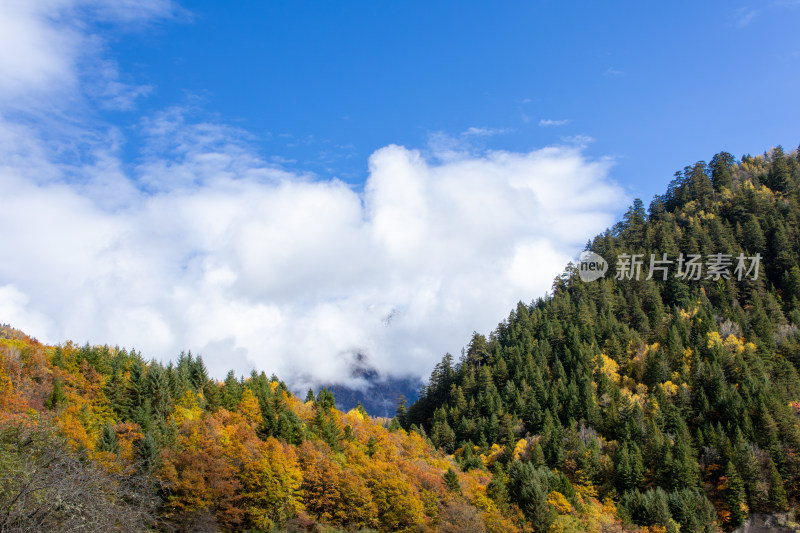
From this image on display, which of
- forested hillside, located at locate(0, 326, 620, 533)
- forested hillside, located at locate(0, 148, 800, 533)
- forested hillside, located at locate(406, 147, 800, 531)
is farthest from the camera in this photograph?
forested hillside, located at locate(406, 147, 800, 531)

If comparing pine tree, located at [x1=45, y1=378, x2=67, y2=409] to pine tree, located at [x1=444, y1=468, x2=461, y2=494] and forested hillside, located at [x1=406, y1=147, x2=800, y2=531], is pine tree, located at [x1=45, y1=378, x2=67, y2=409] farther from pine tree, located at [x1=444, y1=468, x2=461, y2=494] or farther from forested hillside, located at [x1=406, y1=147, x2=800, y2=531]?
forested hillside, located at [x1=406, y1=147, x2=800, y2=531]

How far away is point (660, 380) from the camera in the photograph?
12200 cm

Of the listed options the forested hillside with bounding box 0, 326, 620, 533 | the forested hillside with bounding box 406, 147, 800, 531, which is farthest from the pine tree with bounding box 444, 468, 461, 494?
the forested hillside with bounding box 406, 147, 800, 531

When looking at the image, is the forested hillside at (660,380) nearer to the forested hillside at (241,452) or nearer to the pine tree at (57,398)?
the forested hillside at (241,452)

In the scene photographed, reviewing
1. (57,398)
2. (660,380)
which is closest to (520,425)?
(660,380)

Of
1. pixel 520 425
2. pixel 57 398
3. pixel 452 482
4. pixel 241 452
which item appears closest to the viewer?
pixel 241 452

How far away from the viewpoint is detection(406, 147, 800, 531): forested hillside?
94812mm

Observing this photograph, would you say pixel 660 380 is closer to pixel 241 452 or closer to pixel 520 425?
pixel 520 425

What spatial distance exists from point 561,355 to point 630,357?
55.6 feet

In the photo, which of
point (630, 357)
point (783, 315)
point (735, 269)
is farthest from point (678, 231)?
point (630, 357)

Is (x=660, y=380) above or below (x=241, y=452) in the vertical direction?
above

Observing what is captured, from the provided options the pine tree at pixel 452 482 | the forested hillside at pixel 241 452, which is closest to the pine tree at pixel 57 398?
the forested hillside at pixel 241 452

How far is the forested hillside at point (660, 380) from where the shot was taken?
94.8m

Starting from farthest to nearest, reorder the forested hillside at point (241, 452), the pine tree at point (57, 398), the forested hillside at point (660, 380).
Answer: the forested hillside at point (660, 380) → the pine tree at point (57, 398) → the forested hillside at point (241, 452)
